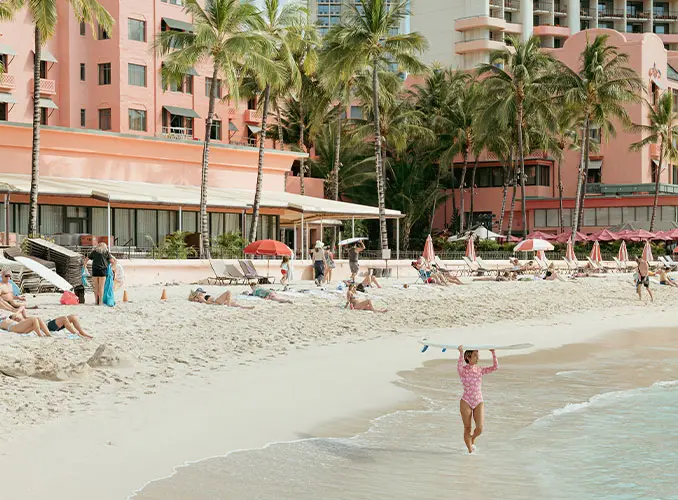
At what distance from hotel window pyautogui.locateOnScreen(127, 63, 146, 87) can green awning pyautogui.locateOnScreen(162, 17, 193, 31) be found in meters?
2.86

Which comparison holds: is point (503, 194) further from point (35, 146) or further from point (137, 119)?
point (35, 146)

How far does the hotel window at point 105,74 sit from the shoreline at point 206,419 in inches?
1367

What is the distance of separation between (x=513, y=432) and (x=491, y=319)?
11.9m

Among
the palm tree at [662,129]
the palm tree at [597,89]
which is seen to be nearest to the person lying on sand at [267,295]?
the palm tree at [597,89]

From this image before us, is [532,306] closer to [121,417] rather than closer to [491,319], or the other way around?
[491,319]

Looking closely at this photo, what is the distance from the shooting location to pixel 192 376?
39.0 ft

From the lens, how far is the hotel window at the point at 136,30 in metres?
46.5

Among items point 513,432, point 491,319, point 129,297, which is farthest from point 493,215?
point 513,432

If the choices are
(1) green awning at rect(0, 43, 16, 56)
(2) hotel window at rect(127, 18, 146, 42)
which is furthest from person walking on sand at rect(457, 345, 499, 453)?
(2) hotel window at rect(127, 18, 146, 42)

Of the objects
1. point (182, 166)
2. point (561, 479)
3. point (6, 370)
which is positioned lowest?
point (561, 479)

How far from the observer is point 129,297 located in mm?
20078

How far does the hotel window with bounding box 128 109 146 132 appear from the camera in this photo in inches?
1844

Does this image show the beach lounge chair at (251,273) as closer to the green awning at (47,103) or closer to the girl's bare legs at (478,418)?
the girl's bare legs at (478,418)

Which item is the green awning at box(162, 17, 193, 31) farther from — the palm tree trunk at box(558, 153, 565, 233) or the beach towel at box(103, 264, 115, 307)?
the beach towel at box(103, 264, 115, 307)
